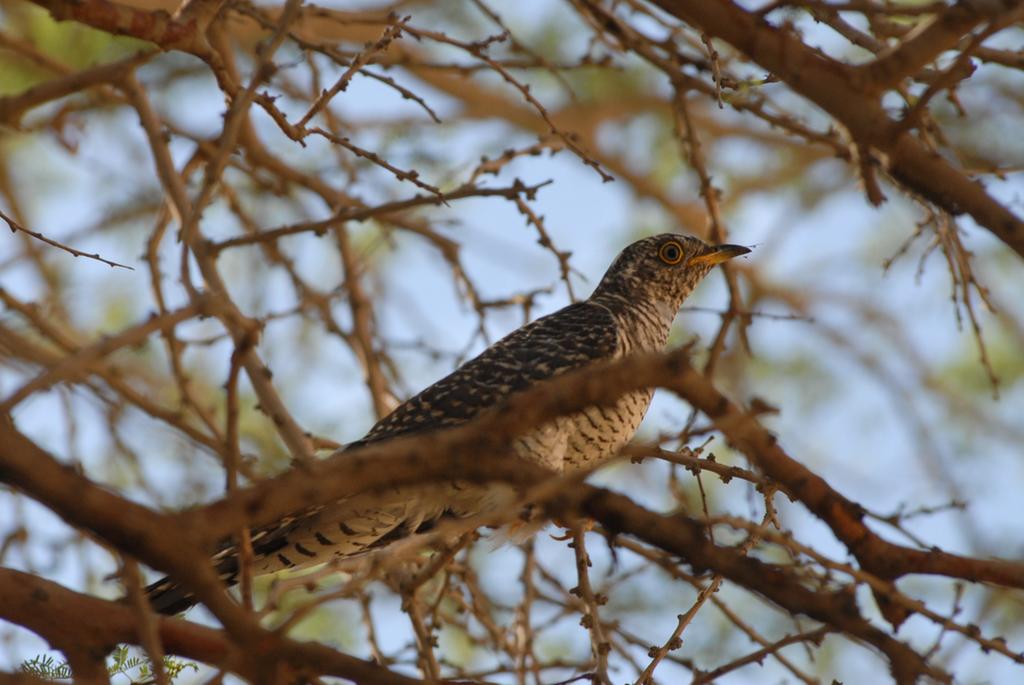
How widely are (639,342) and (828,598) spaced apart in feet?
8.46

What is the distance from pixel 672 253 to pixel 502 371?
1.30 m

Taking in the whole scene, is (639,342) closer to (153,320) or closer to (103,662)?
(103,662)

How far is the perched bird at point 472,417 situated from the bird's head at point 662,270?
182 millimetres

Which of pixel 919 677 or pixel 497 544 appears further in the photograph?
pixel 497 544

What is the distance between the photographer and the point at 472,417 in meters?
4.02

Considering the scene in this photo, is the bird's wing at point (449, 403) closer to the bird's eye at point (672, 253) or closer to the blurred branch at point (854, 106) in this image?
the bird's eye at point (672, 253)

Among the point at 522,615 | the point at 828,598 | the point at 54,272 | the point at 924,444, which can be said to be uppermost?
the point at 54,272

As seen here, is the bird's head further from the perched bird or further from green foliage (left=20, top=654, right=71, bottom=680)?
green foliage (left=20, top=654, right=71, bottom=680)

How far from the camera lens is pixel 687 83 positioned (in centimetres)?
432

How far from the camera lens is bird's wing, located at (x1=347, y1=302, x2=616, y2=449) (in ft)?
13.2

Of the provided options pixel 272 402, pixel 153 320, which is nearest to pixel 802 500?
pixel 153 320

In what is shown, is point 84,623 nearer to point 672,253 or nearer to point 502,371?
point 502,371

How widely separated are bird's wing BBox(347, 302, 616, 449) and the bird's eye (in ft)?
2.30

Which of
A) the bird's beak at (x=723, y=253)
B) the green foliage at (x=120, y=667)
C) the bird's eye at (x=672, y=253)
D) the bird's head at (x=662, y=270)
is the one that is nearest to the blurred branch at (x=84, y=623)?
the green foliage at (x=120, y=667)
